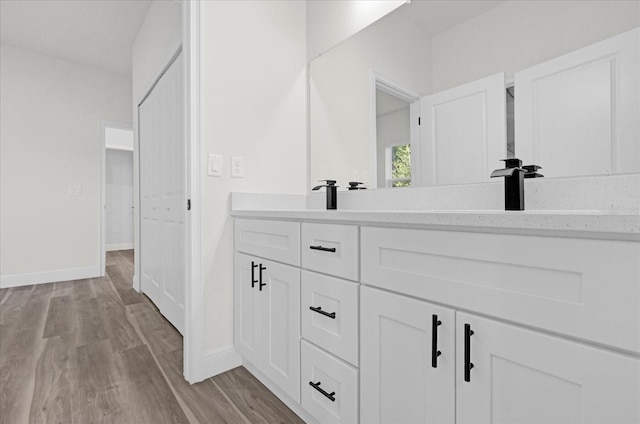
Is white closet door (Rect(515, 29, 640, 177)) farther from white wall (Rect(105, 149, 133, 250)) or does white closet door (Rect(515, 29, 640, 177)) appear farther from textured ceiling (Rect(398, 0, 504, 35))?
white wall (Rect(105, 149, 133, 250))

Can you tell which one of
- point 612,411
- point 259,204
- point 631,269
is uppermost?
point 259,204

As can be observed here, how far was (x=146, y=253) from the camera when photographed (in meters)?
3.09

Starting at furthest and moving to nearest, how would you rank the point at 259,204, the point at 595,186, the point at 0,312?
the point at 0,312 < the point at 259,204 < the point at 595,186

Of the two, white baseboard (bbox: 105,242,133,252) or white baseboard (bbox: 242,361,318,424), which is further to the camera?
white baseboard (bbox: 105,242,133,252)

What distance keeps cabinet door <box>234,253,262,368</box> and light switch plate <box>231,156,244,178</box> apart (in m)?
0.44

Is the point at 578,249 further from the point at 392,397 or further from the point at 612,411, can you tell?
the point at 392,397

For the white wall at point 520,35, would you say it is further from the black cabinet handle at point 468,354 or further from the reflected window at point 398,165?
the black cabinet handle at point 468,354

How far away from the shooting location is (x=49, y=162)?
3785 mm

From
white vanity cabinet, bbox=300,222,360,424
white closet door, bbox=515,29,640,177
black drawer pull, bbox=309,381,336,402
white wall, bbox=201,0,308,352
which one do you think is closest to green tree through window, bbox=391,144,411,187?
white closet door, bbox=515,29,640,177

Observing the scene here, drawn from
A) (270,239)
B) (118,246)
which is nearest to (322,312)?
(270,239)

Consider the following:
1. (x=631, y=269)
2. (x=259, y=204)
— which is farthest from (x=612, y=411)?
(x=259, y=204)

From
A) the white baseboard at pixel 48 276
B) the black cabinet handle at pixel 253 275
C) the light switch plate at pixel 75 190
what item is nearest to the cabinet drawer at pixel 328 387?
the black cabinet handle at pixel 253 275

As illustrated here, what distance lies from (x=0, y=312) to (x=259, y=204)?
2654 mm

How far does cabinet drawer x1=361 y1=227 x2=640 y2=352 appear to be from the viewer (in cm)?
55
